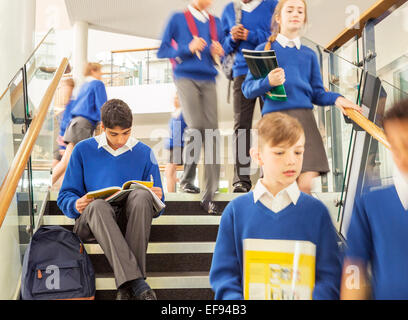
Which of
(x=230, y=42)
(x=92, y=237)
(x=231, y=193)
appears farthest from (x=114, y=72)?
(x=92, y=237)

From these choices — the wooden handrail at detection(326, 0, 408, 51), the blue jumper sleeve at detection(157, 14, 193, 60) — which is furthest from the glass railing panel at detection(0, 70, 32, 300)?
the wooden handrail at detection(326, 0, 408, 51)

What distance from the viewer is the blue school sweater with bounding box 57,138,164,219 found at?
1.96 m

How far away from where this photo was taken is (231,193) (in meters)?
2.58

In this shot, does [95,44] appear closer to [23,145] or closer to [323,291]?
[23,145]

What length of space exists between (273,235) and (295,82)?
32.8 inches

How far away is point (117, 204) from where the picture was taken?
189 centimetres

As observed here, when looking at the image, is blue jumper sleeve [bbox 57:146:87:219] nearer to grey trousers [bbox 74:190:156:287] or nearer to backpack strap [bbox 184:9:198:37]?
grey trousers [bbox 74:190:156:287]

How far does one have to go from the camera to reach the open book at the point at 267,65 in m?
1.75

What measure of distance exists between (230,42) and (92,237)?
1.27m

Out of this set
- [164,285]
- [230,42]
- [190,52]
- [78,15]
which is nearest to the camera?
[164,285]

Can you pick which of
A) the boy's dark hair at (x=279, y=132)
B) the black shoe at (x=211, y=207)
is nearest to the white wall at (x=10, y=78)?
the black shoe at (x=211, y=207)

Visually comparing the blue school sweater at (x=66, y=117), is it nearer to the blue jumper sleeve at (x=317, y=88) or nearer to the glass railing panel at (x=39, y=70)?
the glass railing panel at (x=39, y=70)

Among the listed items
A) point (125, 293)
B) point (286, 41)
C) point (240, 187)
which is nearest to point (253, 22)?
point (286, 41)

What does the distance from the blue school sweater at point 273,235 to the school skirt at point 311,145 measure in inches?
24.6
